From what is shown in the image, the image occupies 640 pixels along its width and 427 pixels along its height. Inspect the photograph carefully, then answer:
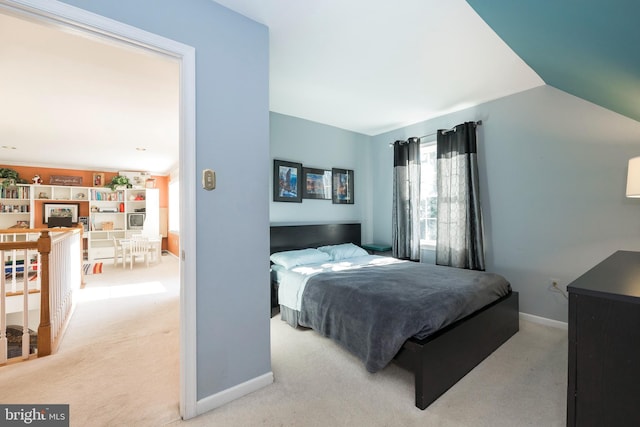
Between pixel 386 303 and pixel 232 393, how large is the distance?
114 cm

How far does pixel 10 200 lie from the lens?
5.73 m

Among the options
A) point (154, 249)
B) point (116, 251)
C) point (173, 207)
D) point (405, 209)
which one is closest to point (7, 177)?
point (116, 251)

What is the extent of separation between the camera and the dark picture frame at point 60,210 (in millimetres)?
6032

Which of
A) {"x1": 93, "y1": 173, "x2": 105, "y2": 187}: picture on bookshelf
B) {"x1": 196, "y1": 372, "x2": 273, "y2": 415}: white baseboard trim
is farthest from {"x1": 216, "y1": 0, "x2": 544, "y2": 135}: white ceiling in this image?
{"x1": 93, "y1": 173, "x2": 105, "y2": 187}: picture on bookshelf

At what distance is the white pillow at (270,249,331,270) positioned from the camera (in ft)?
9.74

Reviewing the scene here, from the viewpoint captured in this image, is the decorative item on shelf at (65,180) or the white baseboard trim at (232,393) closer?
the white baseboard trim at (232,393)

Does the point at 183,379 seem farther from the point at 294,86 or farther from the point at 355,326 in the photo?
the point at 294,86

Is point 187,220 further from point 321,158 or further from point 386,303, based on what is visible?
point 321,158

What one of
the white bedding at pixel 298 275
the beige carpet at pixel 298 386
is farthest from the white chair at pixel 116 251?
the white bedding at pixel 298 275

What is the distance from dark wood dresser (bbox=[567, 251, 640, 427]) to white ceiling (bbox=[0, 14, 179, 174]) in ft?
7.39

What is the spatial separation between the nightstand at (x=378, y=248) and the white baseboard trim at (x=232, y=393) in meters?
2.64

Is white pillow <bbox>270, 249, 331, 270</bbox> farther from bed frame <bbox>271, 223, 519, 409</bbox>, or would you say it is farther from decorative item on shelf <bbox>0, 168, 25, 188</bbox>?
Result: decorative item on shelf <bbox>0, 168, 25, 188</bbox>

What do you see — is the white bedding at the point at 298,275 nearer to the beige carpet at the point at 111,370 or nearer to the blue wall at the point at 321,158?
the blue wall at the point at 321,158

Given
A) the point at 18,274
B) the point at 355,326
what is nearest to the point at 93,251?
the point at 18,274
